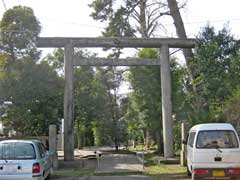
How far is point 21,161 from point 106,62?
35.7 feet

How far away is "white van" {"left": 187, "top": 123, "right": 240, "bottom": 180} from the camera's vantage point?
12156 mm

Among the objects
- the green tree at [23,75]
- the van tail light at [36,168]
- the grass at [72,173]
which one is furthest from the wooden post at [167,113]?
the van tail light at [36,168]

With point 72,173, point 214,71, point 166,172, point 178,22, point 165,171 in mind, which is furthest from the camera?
point 178,22

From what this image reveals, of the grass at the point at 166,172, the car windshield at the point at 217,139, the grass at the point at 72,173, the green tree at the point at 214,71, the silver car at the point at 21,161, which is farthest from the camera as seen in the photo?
the green tree at the point at 214,71

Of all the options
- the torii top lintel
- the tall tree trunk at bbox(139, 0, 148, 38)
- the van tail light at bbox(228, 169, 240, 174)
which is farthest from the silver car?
the tall tree trunk at bbox(139, 0, 148, 38)

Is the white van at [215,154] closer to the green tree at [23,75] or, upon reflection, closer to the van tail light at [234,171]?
the van tail light at [234,171]

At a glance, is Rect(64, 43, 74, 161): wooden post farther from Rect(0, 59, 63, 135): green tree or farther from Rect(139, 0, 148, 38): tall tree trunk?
Rect(139, 0, 148, 38): tall tree trunk

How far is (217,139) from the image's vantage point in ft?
41.0

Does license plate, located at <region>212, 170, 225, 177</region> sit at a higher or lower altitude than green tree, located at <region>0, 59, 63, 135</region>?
lower

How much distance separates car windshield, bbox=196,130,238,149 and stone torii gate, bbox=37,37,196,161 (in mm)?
8997

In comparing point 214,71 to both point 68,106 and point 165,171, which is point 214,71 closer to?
point 165,171

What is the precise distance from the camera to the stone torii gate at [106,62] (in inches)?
827

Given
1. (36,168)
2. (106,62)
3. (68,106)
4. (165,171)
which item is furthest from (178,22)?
(36,168)

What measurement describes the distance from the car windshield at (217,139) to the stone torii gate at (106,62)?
29.5 feet
